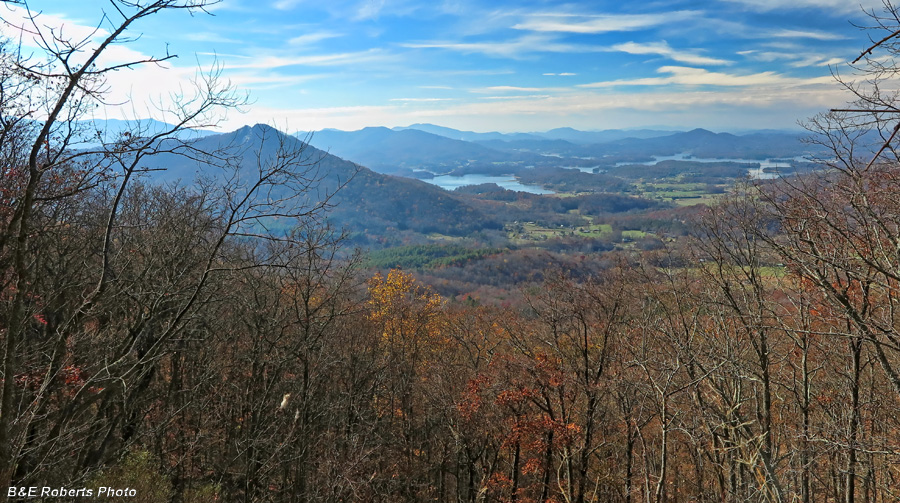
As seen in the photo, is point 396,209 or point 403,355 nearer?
point 403,355

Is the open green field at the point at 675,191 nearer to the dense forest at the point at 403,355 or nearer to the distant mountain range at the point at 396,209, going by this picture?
the distant mountain range at the point at 396,209

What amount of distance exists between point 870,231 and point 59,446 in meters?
12.8

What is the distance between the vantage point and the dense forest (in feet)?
21.1

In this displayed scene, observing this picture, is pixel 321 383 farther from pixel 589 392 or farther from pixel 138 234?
pixel 589 392

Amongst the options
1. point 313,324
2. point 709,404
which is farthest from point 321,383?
point 709,404

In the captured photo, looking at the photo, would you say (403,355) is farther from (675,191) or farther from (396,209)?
(675,191)

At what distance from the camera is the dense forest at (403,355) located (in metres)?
6.44

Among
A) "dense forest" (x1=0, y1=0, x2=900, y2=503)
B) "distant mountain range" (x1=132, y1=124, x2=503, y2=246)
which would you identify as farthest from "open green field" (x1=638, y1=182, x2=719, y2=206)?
"dense forest" (x1=0, y1=0, x2=900, y2=503)

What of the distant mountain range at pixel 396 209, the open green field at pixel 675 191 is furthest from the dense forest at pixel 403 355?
the open green field at pixel 675 191

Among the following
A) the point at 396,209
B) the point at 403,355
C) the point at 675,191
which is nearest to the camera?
the point at 403,355

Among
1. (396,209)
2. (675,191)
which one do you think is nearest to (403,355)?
(396,209)

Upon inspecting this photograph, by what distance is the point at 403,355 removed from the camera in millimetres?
21406

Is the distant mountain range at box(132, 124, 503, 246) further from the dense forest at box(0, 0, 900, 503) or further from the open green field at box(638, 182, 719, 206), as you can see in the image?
the dense forest at box(0, 0, 900, 503)

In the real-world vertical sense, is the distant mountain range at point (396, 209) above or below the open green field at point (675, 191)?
below
